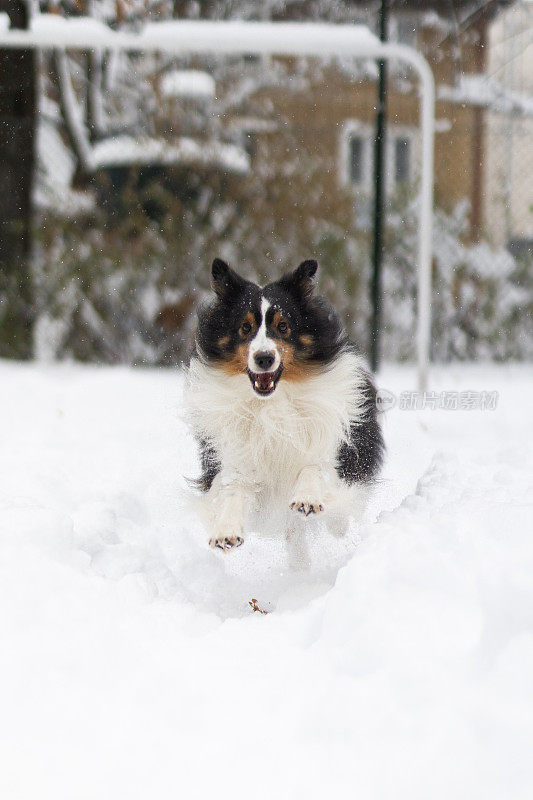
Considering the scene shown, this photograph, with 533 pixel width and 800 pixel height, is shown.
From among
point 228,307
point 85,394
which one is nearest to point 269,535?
point 228,307

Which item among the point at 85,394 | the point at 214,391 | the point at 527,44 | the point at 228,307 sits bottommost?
the point at 85,394

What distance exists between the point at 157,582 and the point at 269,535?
20.8 inches

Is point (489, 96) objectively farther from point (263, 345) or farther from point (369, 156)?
point (263, 345)

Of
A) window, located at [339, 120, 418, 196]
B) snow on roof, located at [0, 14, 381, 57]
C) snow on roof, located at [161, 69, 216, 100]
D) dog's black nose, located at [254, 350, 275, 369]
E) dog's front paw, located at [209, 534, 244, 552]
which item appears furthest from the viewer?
window, located at [339, 120, 418, 196]

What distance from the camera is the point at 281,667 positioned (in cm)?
183

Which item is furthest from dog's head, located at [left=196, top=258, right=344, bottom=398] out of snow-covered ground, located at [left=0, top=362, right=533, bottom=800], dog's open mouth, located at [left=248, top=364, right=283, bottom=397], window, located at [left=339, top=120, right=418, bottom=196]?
window, located at [left=339, top=120, right=418, bottom=196]

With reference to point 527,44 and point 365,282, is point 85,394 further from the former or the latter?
point 527,44

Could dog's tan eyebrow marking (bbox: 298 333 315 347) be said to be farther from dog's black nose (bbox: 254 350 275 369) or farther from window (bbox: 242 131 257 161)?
window (bbox: 242 131 257 161)

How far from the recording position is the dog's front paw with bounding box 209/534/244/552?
2.51 m

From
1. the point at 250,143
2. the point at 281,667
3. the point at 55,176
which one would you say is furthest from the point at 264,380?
the point at 55,176

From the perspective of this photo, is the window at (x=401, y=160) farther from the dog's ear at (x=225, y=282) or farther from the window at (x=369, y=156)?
the dog's ear at (x=225, y=282)

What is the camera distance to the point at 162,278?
6.20m

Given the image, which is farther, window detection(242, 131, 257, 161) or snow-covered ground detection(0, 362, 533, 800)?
window detection(242, 131, 257, 161)

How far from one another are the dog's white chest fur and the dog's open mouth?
138mm
